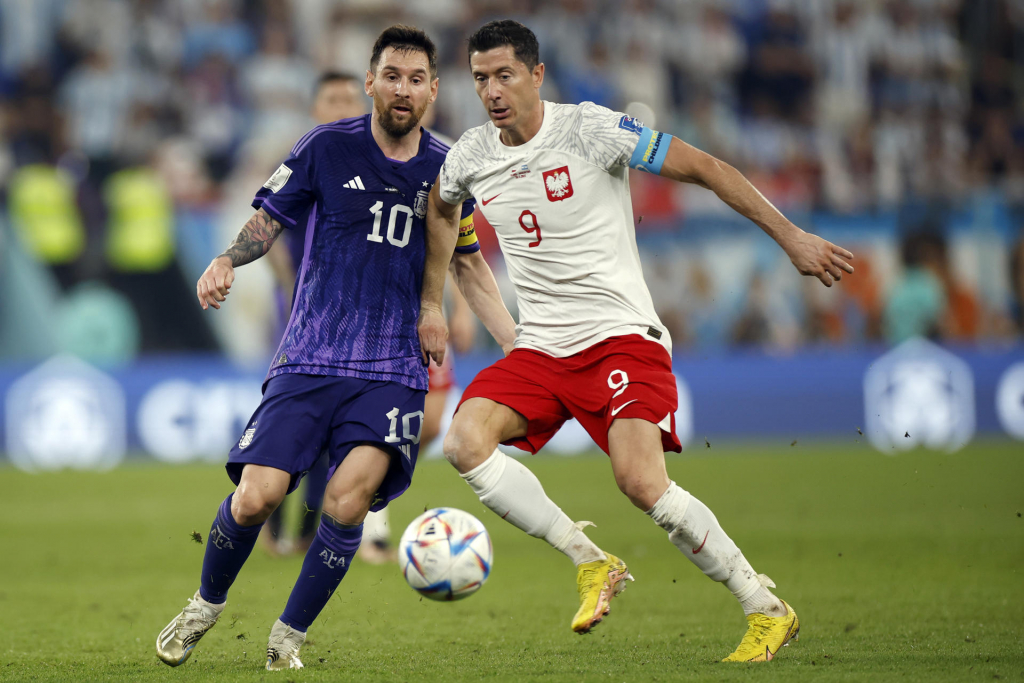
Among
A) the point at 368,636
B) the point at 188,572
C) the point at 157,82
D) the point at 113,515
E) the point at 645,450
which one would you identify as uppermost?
the point at 157,82

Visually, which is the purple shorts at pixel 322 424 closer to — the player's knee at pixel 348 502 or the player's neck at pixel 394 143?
the player's knee at pixel 348 502

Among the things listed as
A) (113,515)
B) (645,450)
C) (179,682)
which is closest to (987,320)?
(113,515)

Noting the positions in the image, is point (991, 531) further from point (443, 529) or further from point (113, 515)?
point (113, 515)

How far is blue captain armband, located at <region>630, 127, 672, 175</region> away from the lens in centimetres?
443

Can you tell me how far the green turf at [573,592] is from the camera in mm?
4406

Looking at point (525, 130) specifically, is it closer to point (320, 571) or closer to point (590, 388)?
point (590, 388)

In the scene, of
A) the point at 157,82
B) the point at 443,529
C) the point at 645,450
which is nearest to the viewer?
the point at 645,450

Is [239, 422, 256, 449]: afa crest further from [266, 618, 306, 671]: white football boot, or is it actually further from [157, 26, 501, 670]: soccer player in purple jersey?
[266, 618, 306, 671]: white football boot

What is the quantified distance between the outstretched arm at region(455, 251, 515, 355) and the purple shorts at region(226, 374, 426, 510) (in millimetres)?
674

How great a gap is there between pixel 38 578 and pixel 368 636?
2.83m

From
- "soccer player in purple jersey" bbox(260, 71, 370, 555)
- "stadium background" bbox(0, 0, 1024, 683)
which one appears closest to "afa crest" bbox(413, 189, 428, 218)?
"stadium background" bbox(0, 0, 1024, 683)

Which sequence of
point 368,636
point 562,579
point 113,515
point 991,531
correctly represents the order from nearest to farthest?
1. point 368,636
2. point 562,579
3. point 991,531
4. point 113,515

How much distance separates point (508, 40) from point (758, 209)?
45.6 inches

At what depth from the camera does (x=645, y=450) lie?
4473 mm
